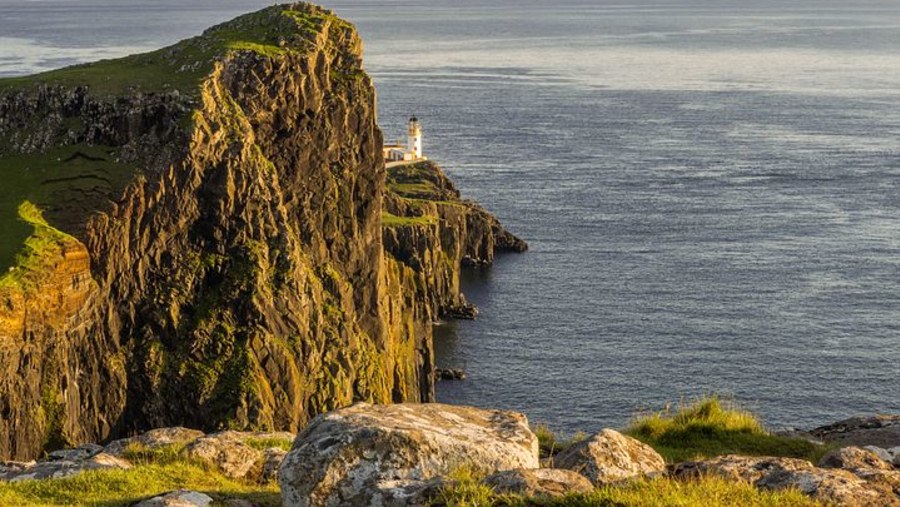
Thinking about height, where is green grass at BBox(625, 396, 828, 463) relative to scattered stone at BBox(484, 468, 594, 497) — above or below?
below

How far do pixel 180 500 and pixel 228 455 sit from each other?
221 inches

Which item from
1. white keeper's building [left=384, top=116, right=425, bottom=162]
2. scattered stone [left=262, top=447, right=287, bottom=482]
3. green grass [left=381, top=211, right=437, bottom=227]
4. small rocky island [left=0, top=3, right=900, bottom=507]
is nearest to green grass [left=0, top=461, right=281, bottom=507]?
scattered stone [left=262, top=447, right=287, bottom=482]

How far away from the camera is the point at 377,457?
62.0 ft

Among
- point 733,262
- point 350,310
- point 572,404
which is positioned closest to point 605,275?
point 733,262

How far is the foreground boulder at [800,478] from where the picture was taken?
17922 mm

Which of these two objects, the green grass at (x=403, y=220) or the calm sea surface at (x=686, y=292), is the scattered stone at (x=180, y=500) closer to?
the calm sea surface at (x=686, y=292)

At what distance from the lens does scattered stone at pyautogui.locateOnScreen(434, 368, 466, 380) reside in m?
111

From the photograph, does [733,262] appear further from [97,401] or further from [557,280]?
[97,401]

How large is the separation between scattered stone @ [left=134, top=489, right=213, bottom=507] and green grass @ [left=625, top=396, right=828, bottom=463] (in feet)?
31.2

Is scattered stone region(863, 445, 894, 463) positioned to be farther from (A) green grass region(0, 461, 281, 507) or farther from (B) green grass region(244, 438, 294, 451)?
(B) green grass region(244, 438, 294, 451)

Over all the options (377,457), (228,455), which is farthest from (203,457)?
(377,457)

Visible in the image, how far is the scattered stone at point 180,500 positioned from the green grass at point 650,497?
14.7ft

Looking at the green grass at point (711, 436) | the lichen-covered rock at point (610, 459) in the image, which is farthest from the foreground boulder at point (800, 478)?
the green grass at point (711, 436)

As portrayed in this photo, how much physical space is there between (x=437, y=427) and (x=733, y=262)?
412 ft
